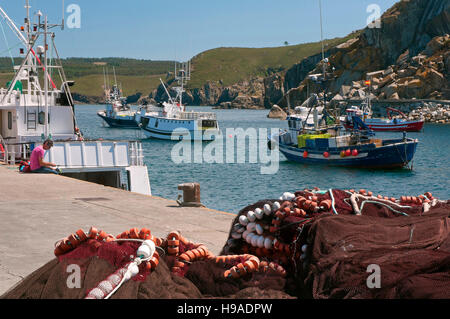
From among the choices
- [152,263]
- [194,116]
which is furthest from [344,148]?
[152,263]

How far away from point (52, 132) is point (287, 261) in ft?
64.9

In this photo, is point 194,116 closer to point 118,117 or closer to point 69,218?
point 118,117

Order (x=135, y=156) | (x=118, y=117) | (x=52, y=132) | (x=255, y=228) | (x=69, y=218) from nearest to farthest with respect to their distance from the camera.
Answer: (x=255, y=228)
(x=69, y=218)
(x=135, y=156)
(x=52, y=132)
(x=118, y=117)

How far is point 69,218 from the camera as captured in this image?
9469mm

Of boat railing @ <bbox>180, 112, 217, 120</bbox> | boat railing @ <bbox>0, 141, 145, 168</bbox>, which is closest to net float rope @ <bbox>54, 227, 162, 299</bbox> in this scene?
boat railing @ <bbox>0, 141, 145, 168</bbox>

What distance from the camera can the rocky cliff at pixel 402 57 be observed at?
11031cm

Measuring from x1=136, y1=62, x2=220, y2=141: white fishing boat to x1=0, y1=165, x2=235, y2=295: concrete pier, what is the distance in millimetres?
51079

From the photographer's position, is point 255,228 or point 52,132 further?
point 52,132

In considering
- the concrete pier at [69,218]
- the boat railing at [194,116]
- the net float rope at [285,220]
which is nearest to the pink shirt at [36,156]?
the concrete pier at [69,218]

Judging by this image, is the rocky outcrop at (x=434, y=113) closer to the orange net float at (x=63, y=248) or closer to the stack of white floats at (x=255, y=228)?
the stack of white floats at (x=255, y=228)

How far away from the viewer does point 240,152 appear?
5678 cm

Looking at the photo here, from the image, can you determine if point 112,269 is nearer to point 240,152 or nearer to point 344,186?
point 344,186

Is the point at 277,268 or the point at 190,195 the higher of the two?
the point at 277,268

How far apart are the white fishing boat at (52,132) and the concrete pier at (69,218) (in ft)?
13.4
